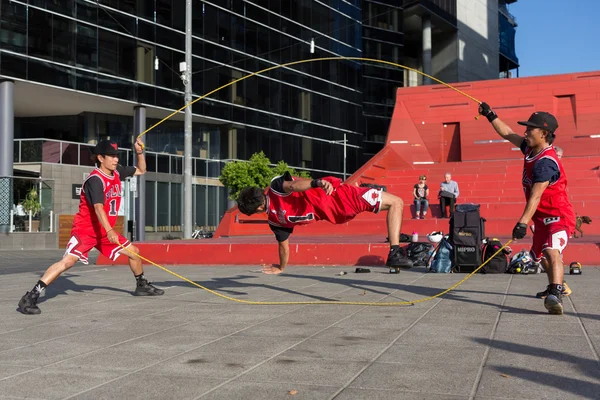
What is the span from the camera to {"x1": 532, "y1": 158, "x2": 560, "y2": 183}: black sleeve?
275 inches

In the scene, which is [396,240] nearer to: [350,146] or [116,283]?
[116,283]

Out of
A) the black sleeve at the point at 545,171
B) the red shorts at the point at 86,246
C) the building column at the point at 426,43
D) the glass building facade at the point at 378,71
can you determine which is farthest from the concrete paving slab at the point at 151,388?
the building column at the point at 426,43

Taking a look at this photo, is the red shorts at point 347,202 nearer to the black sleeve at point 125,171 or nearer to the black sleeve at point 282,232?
the black sleeve at point 282,232

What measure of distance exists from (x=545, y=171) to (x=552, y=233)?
0.67 meters

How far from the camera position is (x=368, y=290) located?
Answer: 9.39 meters

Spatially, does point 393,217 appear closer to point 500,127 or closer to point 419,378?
point 500,127

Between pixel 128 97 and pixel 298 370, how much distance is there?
30999 mm

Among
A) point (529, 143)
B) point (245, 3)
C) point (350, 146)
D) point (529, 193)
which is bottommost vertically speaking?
point (529, 193)

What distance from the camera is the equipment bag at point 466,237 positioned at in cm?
1187

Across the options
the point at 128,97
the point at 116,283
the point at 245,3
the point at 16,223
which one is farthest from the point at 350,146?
the point at 116,283

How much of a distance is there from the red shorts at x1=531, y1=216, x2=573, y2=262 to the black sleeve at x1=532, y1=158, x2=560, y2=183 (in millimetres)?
442

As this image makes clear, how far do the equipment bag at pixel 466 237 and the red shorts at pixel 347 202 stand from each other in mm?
4892

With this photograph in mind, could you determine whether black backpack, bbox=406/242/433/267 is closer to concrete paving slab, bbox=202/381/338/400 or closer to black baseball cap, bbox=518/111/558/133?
black baseball cap, bbox=518/111/558/133

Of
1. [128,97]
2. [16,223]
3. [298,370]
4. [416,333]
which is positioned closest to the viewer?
[298,370]
